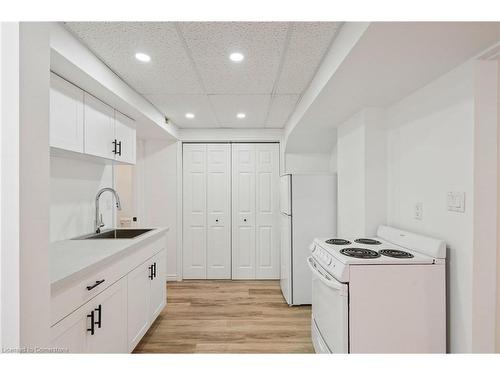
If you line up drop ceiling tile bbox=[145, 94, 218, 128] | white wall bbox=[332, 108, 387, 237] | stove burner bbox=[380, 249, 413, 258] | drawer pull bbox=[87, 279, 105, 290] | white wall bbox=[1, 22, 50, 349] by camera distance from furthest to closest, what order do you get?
drop ceiling tile bbox=[145, 94, 218, 128], white wall bbox=[332, 108, 387, 237], stove burner bbox=[380, 249, 413, 258], drawer pull bbox=[87, 279, 105, 290], white wall bbox=[1, 22, 50, 349]

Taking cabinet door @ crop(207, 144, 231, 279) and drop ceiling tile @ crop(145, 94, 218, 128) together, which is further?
cabinet door @ crop(207, 144, 231, 279)

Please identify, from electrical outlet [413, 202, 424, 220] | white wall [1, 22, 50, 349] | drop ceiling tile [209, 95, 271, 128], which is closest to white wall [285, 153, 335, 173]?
drop ceiling tile [209, 95, 271, 128]

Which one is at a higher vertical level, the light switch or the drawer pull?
the light switch

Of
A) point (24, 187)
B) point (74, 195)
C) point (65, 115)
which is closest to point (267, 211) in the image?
point (74, 195)

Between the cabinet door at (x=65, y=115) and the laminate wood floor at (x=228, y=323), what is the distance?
171cm

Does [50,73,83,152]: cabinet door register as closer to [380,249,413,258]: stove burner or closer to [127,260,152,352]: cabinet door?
[127,260,152,352]: cabinet door

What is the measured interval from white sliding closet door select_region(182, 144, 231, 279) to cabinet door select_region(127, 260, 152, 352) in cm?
159

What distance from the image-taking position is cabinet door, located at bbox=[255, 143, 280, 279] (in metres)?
3.89

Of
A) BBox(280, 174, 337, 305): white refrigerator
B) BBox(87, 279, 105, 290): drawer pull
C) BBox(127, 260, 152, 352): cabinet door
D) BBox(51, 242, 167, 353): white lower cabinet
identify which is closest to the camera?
BBox(51, 242, 167, 353): white lower cabinet

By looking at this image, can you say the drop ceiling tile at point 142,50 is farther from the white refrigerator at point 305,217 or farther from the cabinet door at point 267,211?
the cabinet door at point 267,211

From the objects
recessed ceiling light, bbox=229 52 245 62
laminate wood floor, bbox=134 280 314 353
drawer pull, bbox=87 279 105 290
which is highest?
recessed ceiling light, bbox=229 52 245 62

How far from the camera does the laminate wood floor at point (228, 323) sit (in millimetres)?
2195

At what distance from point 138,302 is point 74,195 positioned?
3.55 ft

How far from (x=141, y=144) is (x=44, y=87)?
306cm
